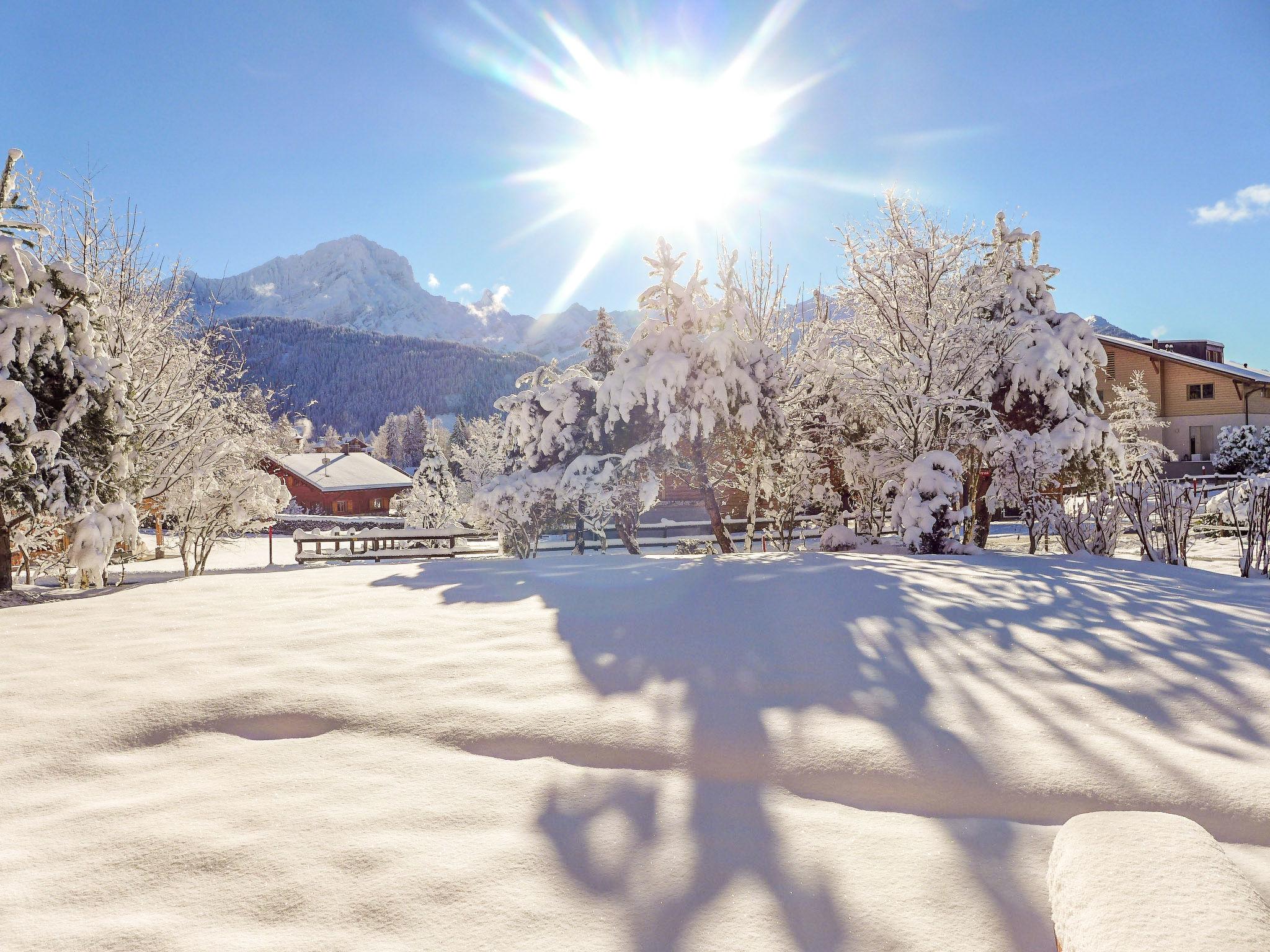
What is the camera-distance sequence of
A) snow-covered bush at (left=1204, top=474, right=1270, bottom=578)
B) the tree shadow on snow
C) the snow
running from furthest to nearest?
snow-covered bush at (left=1204, top=474, right=1270, bottom=578) → the tree shadow on snow → the snow

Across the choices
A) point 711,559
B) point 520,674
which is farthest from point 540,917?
point 711,559

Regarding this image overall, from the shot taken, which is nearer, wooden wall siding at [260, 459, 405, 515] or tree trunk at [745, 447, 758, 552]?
tree trunk at [745, 447, 758, 552]

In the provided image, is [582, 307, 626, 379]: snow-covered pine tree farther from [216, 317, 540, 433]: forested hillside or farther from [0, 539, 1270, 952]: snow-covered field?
[216, 317, 540, 433]: forested hillside

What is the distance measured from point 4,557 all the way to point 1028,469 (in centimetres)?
1590

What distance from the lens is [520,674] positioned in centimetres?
422

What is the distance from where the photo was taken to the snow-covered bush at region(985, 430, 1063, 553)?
12312 mm

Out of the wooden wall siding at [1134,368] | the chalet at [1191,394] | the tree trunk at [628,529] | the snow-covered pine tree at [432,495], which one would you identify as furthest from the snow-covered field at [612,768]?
the wooden wall siding at [1134,368]

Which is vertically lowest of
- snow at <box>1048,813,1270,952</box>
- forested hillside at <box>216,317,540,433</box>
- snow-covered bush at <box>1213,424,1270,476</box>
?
snow at <box>1048,813,1270,952</box>

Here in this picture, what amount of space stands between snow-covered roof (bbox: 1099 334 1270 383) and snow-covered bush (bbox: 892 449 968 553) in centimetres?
2979

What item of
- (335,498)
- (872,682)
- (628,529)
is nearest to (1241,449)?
(628,529)

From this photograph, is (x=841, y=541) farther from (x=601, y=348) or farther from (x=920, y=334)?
(x=601, y=348)

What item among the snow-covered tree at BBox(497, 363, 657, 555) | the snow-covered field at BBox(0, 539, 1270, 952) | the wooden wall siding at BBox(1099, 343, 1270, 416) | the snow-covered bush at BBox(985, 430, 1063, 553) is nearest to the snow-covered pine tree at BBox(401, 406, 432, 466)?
the wooden wall siding at BBox(1099, 343, 1270, 416)

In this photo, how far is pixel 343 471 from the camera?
51.4 meters

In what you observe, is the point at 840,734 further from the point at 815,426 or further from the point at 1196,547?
the point at 1196,547
